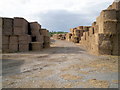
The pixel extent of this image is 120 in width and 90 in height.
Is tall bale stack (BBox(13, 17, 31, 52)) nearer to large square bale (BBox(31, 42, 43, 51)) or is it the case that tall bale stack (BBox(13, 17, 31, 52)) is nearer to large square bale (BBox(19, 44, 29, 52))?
large square bale (BBox(19, 44, 29, 52))

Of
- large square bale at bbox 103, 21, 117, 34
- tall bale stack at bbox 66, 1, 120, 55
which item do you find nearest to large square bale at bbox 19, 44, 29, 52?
tall bale stack at bbox 66, 1, 120, 55

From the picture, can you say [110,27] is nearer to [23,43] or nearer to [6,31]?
[23,43]

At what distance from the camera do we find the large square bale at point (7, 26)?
10560mm

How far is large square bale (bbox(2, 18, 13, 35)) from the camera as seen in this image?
1056 centimetres

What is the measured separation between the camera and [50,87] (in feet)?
8.95

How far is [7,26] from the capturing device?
421 inches

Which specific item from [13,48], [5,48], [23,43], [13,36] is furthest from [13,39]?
[5,48]

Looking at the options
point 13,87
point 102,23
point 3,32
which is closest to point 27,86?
point 13,87

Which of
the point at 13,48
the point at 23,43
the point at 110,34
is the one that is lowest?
the point at 13,48

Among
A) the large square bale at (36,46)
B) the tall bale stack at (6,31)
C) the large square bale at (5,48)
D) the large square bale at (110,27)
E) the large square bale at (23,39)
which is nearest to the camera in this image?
the large square bale at (110,27)

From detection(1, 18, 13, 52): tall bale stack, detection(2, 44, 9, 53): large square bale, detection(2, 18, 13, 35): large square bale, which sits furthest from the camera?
detection(2, 18, 13, 35): large square bale

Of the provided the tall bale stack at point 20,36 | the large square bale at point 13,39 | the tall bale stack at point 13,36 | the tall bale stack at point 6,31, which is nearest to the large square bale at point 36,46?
the tall bale stack at point 13,36

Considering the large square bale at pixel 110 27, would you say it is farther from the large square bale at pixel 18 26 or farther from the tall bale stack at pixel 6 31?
the tall bale stack at pixel 6 31

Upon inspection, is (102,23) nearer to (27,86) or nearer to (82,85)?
(82,85)
